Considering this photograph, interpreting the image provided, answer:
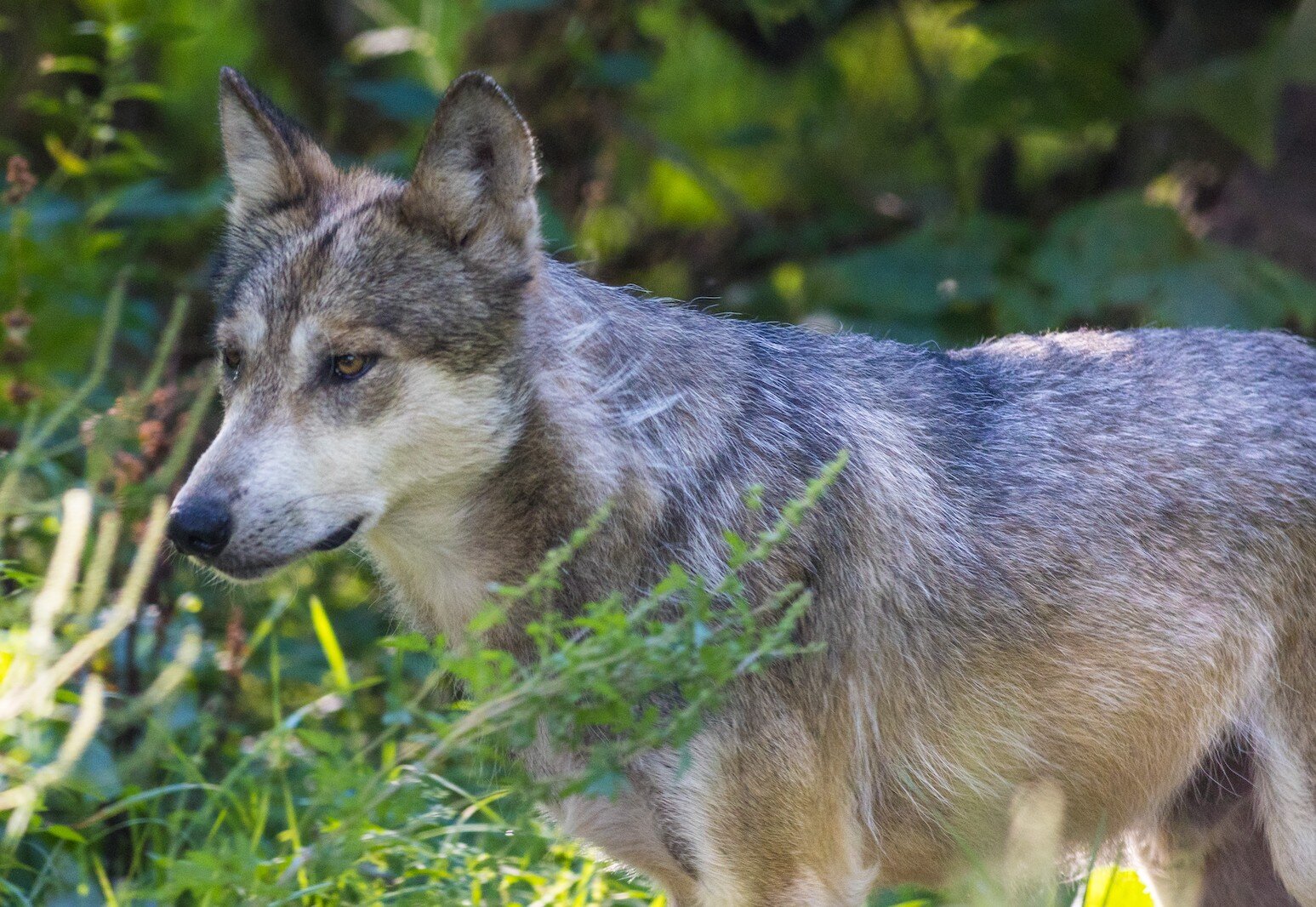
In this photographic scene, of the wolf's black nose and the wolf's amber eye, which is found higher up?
the wolf's amber eye

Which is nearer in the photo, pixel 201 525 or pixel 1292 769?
pixel 201 525

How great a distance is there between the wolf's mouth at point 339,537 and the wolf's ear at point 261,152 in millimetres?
964

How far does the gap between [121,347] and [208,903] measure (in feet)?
12.4

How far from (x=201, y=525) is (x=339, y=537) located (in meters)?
0.30

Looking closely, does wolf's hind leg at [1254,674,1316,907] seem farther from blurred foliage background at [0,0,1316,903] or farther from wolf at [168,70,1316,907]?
blurred foliage background at [0,0,1316,903]

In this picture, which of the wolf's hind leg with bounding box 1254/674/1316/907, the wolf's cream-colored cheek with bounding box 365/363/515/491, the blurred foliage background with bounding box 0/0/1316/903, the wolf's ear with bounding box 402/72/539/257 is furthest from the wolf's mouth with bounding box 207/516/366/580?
the wolf's hind leg with bounding box 1254/674/1316/907

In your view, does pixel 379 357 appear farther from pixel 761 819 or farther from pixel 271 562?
pixel 761 819

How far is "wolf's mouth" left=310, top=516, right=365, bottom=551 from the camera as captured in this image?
3.10 m

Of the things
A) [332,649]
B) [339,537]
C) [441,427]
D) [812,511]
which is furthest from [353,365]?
[332,649]

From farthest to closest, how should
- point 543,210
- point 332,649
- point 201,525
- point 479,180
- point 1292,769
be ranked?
1. point 543,210
2. point 332,649
3. point 1292,769
4. point 479,180
5. point 201,525

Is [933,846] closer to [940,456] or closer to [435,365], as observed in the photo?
[940,456]

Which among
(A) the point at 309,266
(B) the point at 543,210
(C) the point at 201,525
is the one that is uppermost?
(A) the point at 309,266

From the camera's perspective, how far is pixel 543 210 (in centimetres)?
560

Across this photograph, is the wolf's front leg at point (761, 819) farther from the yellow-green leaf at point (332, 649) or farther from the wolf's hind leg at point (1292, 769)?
the yellow-green leaf at point (332, 649)
